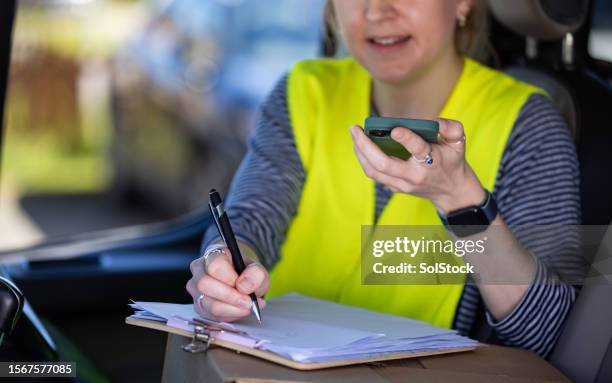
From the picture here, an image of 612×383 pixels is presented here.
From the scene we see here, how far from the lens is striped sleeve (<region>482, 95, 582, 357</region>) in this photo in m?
1.36

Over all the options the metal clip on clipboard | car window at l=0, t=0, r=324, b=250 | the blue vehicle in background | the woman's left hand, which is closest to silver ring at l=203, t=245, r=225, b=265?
the metal clip on clipboard

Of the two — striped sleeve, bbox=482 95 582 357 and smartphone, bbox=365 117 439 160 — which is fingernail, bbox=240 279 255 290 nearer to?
smartphone, bbox=365 117 439 160

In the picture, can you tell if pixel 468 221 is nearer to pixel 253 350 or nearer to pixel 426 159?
pixel 426 159

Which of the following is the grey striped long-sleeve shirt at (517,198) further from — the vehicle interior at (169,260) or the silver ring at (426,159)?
the silver ring at (426,159)

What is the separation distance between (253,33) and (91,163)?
5.72ft

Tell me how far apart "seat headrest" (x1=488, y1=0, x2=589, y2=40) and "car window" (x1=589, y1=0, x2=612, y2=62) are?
0.17m

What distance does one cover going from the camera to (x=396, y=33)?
5.06ft

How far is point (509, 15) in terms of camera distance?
1712 millimetres

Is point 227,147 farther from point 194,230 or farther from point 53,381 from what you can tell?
point 53,381

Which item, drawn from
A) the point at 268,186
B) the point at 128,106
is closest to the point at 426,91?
the point at 268,186

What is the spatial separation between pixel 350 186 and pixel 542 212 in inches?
12.6

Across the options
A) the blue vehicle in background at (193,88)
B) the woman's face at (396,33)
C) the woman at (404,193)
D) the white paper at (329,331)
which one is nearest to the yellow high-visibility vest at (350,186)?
the woman at (404,193)

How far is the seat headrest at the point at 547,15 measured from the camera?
165 cm

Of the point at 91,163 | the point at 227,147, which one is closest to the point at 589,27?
the point at 227,147
